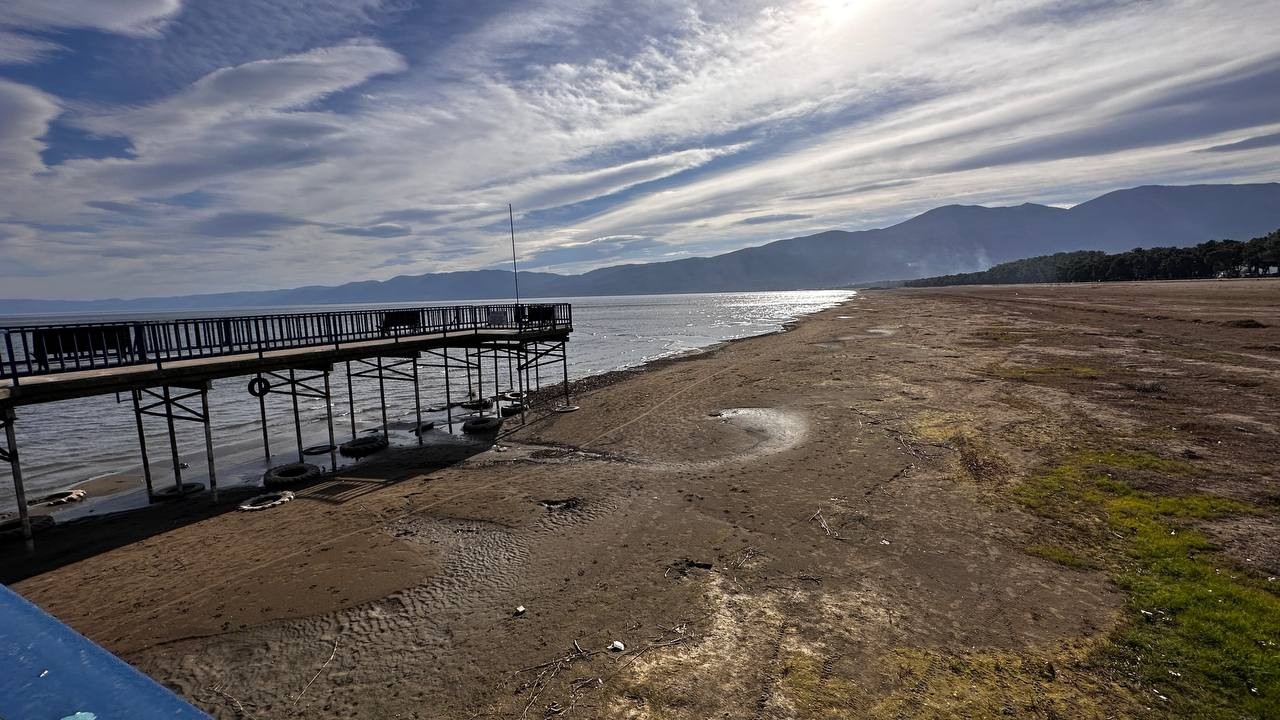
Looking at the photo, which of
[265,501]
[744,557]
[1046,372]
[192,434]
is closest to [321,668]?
[744,557]

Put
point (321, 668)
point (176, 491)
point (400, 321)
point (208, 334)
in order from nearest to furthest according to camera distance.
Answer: point (321, 668) < point (208, 334) < point (176, 491) < point (400, 321)

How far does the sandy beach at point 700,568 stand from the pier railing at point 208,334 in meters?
5.01

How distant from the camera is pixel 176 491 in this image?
18.5 m

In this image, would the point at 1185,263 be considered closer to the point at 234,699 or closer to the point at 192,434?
the point at 234,699

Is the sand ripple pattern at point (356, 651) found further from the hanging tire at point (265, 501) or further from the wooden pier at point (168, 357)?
the wooden pier at point (168, 357)

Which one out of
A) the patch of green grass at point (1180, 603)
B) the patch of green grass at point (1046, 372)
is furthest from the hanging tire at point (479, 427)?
the patch of green grass at point (1046, 372)

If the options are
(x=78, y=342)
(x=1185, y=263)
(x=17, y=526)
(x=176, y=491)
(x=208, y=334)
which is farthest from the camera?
(x=1185, y=263)

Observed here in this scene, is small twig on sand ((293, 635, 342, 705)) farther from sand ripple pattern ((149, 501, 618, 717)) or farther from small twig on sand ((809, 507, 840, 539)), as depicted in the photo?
small twig on sand ((809, 507, 840, 539))

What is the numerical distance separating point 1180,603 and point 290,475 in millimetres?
23508

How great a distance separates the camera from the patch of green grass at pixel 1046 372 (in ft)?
83.5

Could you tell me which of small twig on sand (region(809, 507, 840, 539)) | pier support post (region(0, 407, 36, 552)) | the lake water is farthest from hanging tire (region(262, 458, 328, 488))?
small twig on sand (region(809, 507, 840, 539))

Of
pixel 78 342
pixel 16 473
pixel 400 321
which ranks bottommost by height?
pixel 16 473

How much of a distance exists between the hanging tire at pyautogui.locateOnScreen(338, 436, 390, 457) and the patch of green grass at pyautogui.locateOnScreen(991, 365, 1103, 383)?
97.3ft

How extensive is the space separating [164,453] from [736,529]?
Answer: 2833 centimetres
